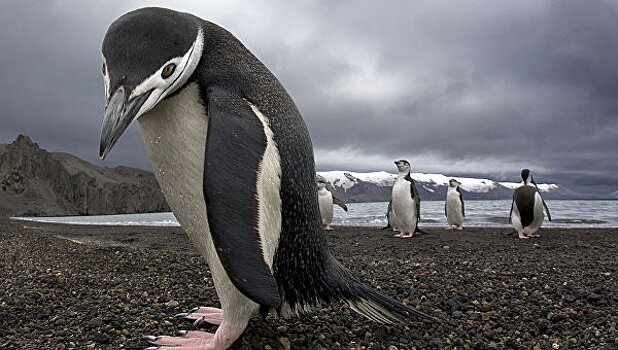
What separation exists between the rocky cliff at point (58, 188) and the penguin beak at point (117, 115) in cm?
8007

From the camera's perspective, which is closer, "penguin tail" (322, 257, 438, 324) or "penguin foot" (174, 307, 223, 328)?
"penguin tail" (322, 257, 438, 324)

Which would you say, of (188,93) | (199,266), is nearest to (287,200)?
(188,93)

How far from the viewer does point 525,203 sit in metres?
13.0

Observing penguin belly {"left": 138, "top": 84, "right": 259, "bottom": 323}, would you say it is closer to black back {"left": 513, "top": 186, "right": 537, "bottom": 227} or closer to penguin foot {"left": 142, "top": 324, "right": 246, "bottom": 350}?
penguin foot {"left": 142, "top": 324, "right": 246, "bottom": 350}

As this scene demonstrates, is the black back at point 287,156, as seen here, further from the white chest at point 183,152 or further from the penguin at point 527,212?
the penguin at point 527,212

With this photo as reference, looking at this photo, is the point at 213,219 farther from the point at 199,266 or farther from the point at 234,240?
the point at 199,266

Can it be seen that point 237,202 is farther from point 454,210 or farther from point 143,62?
point 454,210

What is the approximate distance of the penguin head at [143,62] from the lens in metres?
1.99

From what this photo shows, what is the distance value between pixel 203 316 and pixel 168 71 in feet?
5.26

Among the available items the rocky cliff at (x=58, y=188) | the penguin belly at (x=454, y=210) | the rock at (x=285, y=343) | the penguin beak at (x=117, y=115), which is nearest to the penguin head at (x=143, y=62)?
the penguin beak at (x=117, y=115)

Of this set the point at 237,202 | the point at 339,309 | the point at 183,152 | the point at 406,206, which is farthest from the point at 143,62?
the point at 406,206

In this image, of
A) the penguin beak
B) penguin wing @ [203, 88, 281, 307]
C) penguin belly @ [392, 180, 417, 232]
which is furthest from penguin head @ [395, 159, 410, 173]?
the penguin beak

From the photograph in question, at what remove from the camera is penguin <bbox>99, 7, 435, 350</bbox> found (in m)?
1.99

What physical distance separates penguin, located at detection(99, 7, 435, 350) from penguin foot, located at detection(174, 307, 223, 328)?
5 cm
